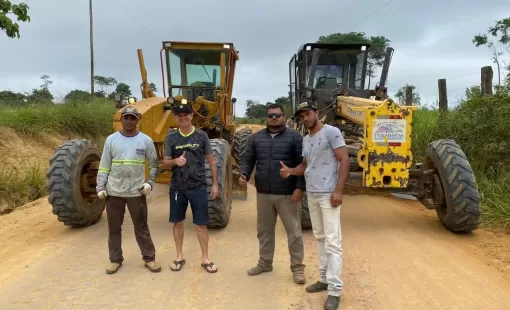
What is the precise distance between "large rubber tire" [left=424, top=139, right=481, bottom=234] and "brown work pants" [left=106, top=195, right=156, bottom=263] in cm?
380

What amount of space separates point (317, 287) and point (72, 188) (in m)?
3.45

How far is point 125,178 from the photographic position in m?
4.49

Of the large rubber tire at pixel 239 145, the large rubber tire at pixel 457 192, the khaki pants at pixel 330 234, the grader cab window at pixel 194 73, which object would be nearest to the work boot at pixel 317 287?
the khaki pants at pixel 330 234

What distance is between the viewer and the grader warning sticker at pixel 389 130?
5.56m

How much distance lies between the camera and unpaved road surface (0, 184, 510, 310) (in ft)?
12.7

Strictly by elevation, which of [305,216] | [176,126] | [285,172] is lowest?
[305,216]

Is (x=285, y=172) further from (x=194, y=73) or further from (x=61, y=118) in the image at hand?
(x=61, y=118)

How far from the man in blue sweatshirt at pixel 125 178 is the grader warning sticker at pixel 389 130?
2.78m

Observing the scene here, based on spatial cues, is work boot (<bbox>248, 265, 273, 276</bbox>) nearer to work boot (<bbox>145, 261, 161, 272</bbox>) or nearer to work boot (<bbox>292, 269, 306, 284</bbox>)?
work boot (<bbox>292, 269, 306, 284</bbox>)

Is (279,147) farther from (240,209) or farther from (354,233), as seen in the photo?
(240,209)

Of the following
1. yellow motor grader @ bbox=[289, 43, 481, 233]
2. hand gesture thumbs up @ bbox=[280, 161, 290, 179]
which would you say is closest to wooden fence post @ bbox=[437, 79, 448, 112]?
yellow motor grader @ bbox=[289, 43, 481, 233]

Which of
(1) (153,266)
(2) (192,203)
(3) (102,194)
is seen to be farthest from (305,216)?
(3) (102,194)

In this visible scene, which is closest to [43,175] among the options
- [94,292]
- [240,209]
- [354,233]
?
[240,209]

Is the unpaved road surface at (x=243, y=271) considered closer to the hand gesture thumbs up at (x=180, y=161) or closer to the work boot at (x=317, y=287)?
the work boot at (x=317, y=287)
